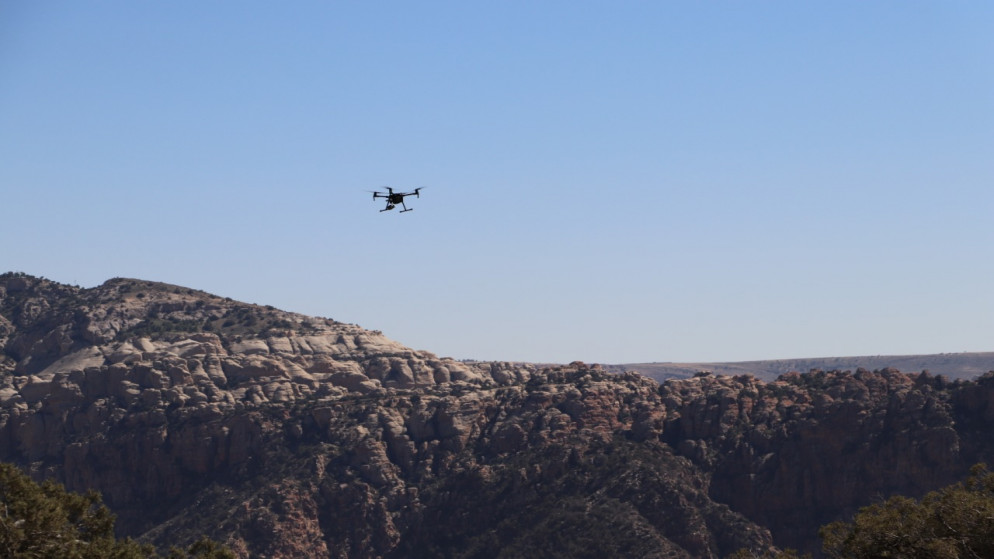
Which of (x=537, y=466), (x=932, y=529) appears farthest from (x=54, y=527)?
(x=537, y=466)

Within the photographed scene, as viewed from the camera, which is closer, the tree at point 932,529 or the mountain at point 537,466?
the tree at point 932,529

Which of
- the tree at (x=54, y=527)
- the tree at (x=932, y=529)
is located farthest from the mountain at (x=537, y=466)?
the tree at (x=932, y=529)

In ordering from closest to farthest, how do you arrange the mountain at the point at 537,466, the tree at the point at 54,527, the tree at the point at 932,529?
1. the tree at the point at 932,529
2. the tree at the point at 54,527
3. the mountain at the point at 537,466

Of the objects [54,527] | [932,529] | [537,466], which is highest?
[932,529]

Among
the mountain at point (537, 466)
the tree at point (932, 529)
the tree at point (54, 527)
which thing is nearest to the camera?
the tree at point (932, 529)

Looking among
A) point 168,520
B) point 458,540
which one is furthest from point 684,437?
point 168,520

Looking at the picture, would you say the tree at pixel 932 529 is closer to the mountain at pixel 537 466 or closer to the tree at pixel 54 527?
the tree at pixel 54 527

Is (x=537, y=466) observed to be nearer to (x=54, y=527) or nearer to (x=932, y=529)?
(x=54, y=527)

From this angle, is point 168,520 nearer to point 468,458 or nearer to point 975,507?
point 468,458
